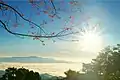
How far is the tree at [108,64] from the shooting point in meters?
51.2

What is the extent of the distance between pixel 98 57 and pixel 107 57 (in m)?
5.70

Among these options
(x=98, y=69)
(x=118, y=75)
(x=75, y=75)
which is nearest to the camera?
(x=118, y=75)

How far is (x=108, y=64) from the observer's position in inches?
2301

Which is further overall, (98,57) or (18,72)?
(98,57)

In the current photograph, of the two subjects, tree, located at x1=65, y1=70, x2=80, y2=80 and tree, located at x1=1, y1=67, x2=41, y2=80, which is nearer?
tree, located at x1=65, y1=70, x2=80, y2=80

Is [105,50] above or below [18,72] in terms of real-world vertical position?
above

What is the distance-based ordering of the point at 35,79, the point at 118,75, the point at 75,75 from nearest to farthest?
the point at 118,75 < the point at 75,75 < the point at 35,79

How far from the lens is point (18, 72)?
56469mm

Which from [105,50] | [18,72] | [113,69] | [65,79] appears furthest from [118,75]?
[18,72]

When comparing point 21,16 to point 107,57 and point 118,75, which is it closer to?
point 118,75

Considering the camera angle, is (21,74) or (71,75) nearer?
(71,75)

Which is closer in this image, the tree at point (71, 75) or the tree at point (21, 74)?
the tree at point (71, 75)

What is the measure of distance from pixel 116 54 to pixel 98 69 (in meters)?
12.1

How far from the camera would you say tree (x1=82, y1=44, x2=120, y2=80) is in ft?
168
